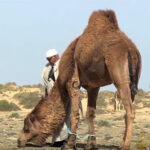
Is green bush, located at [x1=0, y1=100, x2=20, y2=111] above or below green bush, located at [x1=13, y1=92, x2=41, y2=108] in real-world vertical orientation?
above

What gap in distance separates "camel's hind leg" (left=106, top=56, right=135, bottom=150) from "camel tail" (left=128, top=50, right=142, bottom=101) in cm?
16


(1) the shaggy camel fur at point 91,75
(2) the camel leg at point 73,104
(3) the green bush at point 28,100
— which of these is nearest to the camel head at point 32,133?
(1) the shaggy camel fur at point 91,75

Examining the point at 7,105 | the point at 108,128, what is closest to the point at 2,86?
the point at 7,105

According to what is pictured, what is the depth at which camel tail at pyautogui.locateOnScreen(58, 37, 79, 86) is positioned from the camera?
1047cm

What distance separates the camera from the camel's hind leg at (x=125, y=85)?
360 inches

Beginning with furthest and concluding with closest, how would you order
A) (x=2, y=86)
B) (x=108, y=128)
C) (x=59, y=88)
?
1. (x=2, y=86)
2. (x=108, y=128)
3. (x=59, y=88)

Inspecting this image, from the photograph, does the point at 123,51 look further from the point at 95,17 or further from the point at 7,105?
the point at 7,105

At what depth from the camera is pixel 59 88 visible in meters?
11.0

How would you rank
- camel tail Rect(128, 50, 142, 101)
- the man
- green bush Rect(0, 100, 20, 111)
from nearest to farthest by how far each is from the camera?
camel tail Rect(128, 50, 142, 101) < the man < green bush Rect(0, 100, 20, 111)

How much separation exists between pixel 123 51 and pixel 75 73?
1365 millimetres

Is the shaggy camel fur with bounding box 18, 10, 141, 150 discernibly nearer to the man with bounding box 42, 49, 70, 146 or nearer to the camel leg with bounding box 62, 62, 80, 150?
the camel leg with bounding box 62, 62, 80, 150

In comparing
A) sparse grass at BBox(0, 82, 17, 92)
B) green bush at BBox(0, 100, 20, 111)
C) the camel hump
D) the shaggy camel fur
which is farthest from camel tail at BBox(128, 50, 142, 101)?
sparse grass at BBox(0, 82, 17, 92)

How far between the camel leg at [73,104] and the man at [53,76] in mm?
1051

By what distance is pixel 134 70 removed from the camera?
9406 millimetres
